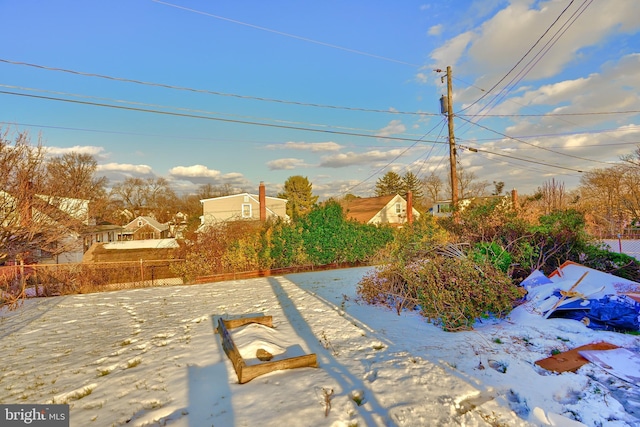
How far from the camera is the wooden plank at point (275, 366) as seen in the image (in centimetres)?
335

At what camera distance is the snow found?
2787mm

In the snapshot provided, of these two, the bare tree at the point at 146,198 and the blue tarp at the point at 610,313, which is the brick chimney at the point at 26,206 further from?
the bare tree at the point at 146,198

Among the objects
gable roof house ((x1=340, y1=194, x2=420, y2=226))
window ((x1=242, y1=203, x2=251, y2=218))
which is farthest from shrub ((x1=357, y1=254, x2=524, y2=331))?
gable roof house ((x1=340, y1=194, x2=420, y2=226))

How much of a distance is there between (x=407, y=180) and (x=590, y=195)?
2632 centimetres

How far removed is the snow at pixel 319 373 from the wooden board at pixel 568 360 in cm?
8

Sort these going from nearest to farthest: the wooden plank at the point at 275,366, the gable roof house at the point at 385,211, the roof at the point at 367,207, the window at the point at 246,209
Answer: the wooden plank at the point at 275,366 → the window at the point at 246,209 → the gable roof house at the point at 385,211 → the roof at the point at 367,207

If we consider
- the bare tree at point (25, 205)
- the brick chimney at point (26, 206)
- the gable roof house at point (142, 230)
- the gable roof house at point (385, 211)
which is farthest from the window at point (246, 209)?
the brick chimney at point (26, 206)

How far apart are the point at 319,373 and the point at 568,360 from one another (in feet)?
9.82

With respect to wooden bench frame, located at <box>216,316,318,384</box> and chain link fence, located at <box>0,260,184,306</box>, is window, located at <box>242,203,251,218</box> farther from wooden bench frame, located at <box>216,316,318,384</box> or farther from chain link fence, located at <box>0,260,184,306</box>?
wooden bench frame, located at <box>216,316,318,384</box>

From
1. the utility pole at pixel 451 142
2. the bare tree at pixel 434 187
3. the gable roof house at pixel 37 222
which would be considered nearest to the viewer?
the gable roof house at pixel 37 222

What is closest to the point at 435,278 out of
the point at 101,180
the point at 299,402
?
the point at 299,402

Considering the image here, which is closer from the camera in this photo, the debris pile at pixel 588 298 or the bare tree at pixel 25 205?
the debris pile at pixel 588 298

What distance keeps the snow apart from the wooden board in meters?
0.08

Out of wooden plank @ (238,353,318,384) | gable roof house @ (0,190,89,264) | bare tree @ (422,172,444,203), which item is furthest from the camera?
bare tree @ (422,172,444,203)
